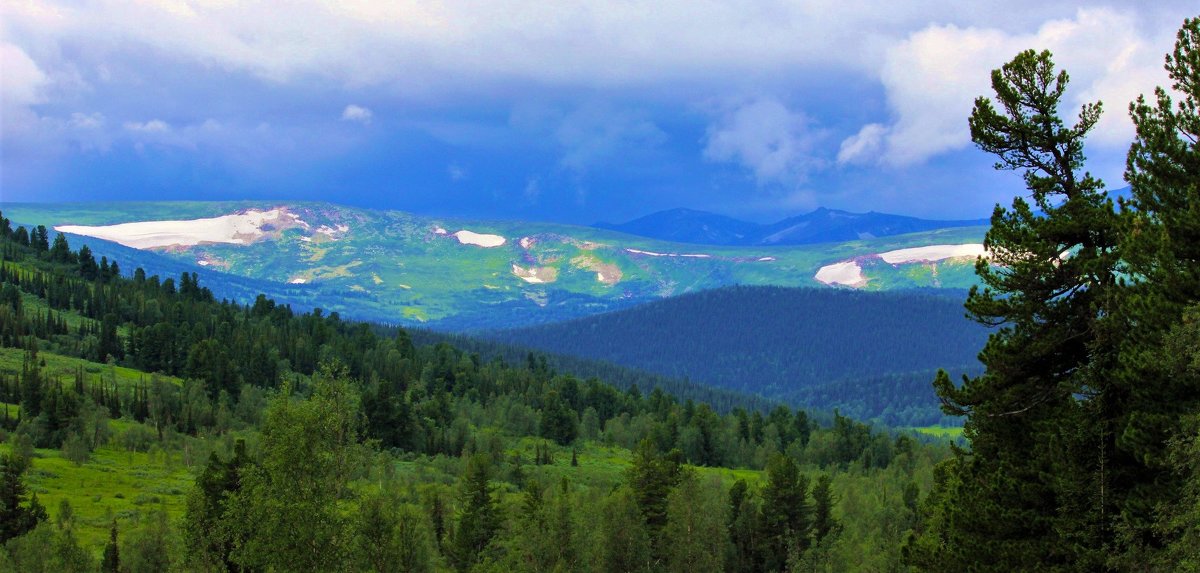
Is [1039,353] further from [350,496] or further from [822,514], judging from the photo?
[822,514]

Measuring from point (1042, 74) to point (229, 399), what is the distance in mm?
181758

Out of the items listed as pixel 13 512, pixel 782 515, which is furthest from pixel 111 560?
pixel 782 515

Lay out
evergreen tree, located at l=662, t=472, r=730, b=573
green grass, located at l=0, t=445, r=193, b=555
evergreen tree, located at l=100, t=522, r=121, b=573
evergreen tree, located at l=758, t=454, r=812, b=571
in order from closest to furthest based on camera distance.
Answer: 1. evergreen tree, located at l=100, t=522, r=121, b=573
2. evergreen tree, located at l=662, t=472, r=730, b=573
3. evergreen tree, located at l=758, t=454, r=812, b=571
4. green grass, located at l=0, t=445, r=193, b=555

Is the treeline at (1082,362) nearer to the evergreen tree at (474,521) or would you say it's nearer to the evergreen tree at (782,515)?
the evergreen tree at (474,521)

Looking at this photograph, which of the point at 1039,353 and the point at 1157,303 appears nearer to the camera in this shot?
the point at 1157,303

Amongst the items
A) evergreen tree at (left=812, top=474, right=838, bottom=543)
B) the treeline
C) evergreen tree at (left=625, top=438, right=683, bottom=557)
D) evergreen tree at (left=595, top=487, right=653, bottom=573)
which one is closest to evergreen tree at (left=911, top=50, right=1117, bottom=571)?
the treeline

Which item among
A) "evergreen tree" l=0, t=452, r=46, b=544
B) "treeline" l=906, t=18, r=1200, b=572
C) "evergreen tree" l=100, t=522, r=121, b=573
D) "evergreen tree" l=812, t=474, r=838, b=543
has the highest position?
"treeline" l=906, t=18, r=1200, b=572

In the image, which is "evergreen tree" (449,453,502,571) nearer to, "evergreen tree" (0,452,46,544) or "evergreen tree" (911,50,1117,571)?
"evergreen tree" (0,452,46,544)

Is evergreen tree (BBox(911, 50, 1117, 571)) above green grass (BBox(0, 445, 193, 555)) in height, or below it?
above

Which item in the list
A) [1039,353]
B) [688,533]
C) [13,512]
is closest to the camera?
[1039,353]

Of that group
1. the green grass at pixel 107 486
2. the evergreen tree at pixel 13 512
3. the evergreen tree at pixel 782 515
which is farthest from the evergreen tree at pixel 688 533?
the evergreen tree at pixel 13 512

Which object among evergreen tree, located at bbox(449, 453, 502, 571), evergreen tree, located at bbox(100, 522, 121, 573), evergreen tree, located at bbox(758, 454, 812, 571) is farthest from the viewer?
evergreen tree, located at bbox(758, 454, 812, 571)

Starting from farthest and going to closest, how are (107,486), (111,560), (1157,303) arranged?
(107,486) < (111,560) < (1157,303)

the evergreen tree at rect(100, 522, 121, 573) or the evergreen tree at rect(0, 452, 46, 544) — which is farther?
the evergreen tree at rect(0, 452, 46, 544)
